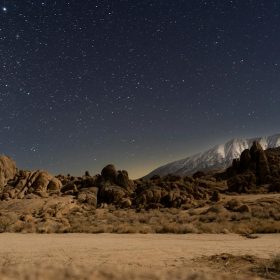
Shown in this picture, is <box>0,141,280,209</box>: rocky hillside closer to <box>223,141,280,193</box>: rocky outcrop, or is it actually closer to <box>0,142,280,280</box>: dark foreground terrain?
<box>223,141,280,193</box>: rocky outcrop

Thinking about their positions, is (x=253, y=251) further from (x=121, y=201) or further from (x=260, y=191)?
(x=260, y=191)

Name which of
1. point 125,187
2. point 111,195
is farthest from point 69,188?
point 125,187

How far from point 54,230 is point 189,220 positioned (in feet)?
32.1

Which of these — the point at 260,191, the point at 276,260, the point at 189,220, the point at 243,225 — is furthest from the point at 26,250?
the point at 260,191

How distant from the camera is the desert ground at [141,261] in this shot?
8.04 m

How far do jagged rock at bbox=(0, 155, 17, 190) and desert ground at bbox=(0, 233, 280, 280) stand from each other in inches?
1815

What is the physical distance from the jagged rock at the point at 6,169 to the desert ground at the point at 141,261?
4609 cm

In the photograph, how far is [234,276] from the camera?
7.99m

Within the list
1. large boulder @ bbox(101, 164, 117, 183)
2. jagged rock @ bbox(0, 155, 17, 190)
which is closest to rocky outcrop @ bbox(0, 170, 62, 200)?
jagged rock @ bbox(0, 155, 17, 190)

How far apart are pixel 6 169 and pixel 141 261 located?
54.3 metres

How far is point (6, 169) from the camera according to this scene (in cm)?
5800

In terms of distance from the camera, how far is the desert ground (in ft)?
26.4

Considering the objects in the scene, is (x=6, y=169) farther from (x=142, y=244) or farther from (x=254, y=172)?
(x=142, y=244)

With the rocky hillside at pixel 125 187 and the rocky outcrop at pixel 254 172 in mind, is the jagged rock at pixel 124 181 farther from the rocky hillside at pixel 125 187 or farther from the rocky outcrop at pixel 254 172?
the rocky outcrop at pixel 254 172
